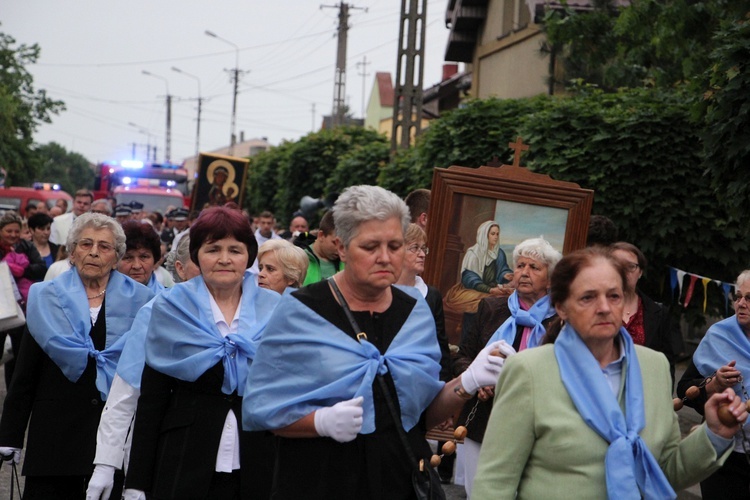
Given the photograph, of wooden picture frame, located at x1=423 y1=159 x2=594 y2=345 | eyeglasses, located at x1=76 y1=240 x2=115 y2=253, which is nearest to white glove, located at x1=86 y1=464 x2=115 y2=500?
eyeglasses, located at x1=76 y1=240 x2=115 y2=253

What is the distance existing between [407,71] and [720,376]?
1705 centimetres

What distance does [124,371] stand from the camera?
5305 millimetres

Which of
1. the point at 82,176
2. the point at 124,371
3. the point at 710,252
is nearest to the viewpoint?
the point at 124,371

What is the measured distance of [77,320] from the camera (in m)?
6.25

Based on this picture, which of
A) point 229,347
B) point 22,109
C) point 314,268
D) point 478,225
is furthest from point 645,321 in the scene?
point 22,109

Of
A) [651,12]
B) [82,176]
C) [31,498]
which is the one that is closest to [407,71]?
[651,12]

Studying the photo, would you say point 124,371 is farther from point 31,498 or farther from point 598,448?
point 598,448

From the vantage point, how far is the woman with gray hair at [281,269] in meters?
7.07

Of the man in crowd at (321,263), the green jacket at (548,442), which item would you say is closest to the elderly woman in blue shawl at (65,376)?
the man in crowd at (321,263)

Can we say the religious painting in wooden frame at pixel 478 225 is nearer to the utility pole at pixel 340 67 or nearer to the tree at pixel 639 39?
the tree at pixel 639 39

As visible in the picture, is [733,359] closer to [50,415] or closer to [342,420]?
[342,420]

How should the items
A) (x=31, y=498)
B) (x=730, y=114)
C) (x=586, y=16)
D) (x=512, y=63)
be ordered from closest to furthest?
(x=31, y=498) < (x=730, y=114) < (x=586, y=16) < (x=512, y=63)

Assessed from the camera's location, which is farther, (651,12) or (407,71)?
(407,71)

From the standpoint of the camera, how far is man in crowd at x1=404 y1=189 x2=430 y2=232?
948cm
